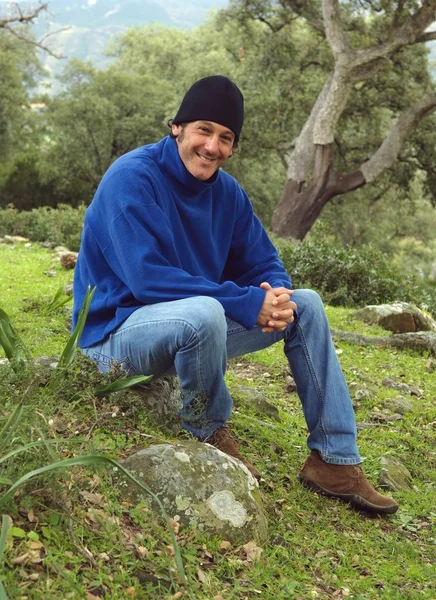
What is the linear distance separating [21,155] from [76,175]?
221 cm

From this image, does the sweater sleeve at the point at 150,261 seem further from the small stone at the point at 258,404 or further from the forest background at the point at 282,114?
the forest background at the point at 282,114

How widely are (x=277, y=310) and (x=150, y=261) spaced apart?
0.64 meters

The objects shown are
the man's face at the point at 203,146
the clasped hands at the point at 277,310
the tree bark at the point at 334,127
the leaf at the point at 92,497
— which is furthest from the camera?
the tree bark at the point at 334,127

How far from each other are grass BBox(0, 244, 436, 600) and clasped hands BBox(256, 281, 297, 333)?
74 cm

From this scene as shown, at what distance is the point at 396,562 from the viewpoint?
3223mm

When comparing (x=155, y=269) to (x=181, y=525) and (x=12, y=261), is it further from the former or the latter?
(x=12, y=261)

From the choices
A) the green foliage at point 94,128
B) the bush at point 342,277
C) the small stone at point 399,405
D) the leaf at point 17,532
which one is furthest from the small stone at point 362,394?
the green foliage at point 94,128

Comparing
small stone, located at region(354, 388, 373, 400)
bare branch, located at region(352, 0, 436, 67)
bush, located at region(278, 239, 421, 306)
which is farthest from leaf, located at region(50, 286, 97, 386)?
bare branch, located at region(352, 0, 436, 67)

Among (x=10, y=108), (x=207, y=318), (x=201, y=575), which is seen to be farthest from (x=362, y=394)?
(x=10, y=108)

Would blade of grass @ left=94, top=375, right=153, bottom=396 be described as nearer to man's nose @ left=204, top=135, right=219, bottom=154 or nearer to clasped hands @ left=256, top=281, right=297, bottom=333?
clasped hands @ left=256, top=281, right=297, bottom=333

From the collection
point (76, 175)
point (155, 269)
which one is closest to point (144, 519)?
point (155, 269)

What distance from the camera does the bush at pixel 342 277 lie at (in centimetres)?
1027

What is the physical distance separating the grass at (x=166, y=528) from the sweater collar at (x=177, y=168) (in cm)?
104

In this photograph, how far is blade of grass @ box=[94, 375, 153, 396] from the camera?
3184 millimetres
